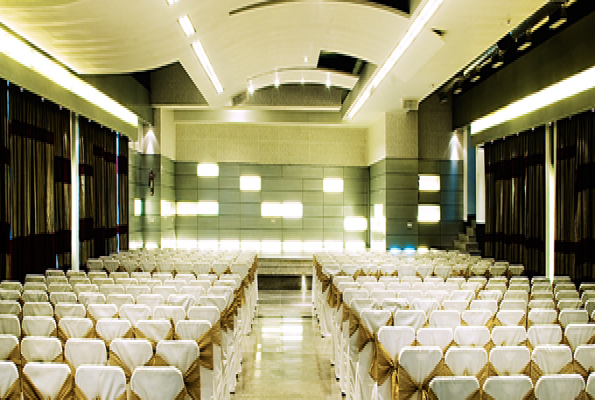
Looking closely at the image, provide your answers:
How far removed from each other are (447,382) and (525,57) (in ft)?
38.1

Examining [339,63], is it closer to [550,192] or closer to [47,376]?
[550,192]

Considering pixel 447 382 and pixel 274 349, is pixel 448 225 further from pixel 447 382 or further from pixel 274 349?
pixel 447 382

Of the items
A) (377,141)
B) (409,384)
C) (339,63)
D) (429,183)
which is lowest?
(409,384)

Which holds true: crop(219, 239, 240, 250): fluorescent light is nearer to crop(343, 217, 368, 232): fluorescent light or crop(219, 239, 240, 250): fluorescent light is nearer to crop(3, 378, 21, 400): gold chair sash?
crop(343, 217, 368, 232): fluorescent light

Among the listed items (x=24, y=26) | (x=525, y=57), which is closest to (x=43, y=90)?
(x=24, y=26)

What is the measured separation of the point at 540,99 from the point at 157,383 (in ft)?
38.6

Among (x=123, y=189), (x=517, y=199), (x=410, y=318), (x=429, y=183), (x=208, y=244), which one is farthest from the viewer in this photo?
(x=208, y=244)

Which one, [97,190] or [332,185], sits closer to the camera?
[97,190]

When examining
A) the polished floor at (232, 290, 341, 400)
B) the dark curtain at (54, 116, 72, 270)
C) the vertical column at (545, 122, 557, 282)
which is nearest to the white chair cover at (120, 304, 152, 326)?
the polished floor at (232, 290, 341, 400)

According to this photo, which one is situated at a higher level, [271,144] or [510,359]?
[271,144]

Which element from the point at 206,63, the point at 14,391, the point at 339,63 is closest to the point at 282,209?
the point at 339,63

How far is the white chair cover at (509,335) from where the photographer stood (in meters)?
4.46

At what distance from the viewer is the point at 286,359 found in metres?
7.23

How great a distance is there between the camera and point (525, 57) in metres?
12.3
